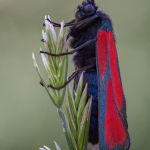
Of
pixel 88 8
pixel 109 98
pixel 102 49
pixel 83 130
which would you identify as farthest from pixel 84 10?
pixel 83 130

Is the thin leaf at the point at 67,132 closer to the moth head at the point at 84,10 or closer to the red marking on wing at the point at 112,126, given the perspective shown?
the red marking on wing at the point at 112,126

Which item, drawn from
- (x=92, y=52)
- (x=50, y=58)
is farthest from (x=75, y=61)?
(x=50, y=58)

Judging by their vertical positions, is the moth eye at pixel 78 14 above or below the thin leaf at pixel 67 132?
above

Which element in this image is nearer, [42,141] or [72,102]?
[72,102]

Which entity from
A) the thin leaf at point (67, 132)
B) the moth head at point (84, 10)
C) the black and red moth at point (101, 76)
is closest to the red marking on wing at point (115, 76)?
the black and red moth at point (101, 76)

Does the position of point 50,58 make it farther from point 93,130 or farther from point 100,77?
point 93,130

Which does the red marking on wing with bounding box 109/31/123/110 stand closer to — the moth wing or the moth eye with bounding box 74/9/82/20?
the moth wing

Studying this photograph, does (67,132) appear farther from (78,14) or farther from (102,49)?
(78,14)
